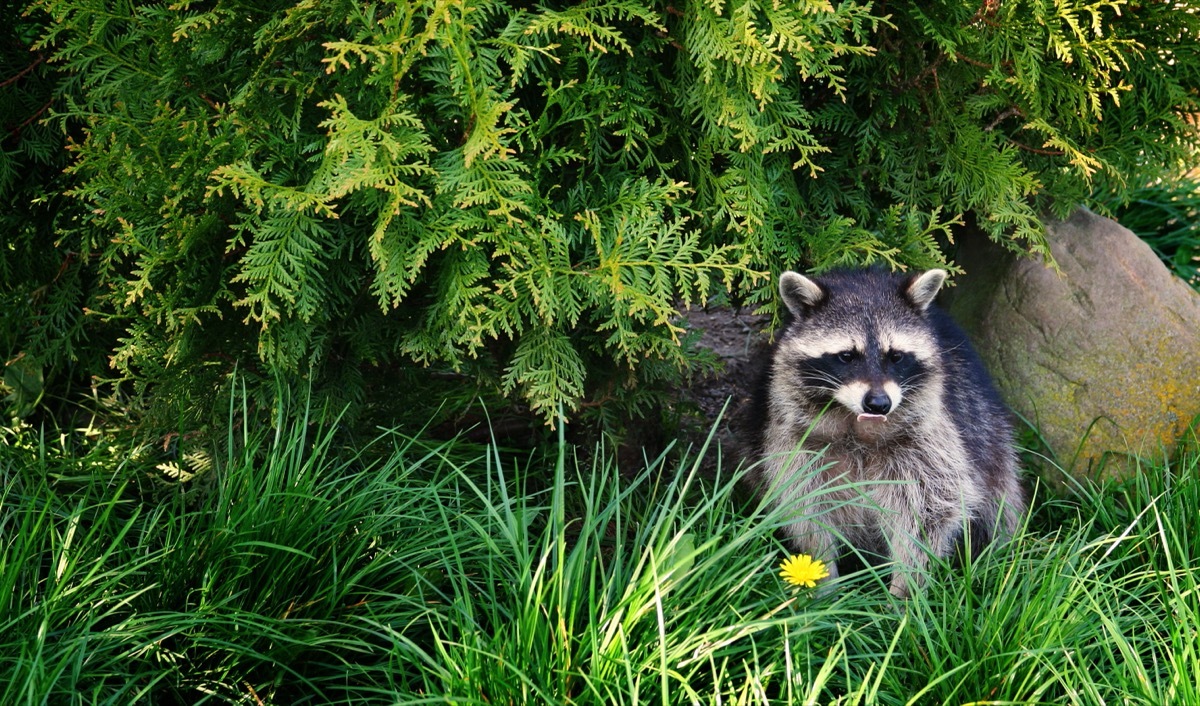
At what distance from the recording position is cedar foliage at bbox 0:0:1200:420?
335cm

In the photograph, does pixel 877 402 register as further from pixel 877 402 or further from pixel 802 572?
pixel 802 572

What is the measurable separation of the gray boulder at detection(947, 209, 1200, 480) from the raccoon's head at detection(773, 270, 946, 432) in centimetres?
91

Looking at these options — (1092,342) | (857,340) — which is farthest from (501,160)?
(1092,342)

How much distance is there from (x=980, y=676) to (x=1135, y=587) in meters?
0.96

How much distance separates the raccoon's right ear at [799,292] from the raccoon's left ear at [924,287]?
30 cm

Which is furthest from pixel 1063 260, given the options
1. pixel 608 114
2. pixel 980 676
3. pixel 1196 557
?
pixel 980 676

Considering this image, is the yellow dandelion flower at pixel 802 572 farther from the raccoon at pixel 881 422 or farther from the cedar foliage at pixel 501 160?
the cedar foliage at pixel 501 160

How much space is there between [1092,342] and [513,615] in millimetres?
2900

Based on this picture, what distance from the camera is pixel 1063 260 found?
4699 mm

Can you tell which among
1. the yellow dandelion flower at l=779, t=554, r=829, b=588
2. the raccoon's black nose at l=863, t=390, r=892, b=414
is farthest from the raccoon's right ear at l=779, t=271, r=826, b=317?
the yellow dandelion flower at l=779, t=554, r=829, b=588

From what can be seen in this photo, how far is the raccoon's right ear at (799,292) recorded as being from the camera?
3.76 metres

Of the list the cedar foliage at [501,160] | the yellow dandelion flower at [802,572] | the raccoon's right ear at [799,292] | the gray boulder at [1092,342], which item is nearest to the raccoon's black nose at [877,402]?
the raccoon's right ear at [799,292]

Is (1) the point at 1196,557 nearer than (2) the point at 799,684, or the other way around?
(2) the point at 799,684

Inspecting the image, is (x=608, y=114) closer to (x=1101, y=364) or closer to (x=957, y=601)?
(x=957, y=601)
